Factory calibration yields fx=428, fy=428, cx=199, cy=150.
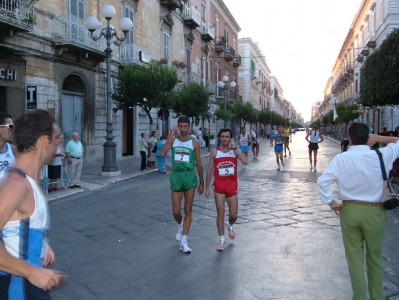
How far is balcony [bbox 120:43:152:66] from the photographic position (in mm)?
20828

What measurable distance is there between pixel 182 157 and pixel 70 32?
40.5 feet

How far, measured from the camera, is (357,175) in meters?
3.39

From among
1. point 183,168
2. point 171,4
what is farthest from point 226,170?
point 171,4

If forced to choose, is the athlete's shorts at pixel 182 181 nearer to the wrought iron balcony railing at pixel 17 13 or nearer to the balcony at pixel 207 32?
the wrought iron balcony railing at pixel 17 13

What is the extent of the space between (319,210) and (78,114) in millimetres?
12525

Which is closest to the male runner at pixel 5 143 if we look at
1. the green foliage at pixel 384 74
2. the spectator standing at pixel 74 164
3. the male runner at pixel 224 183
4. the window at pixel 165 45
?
the male runner at pixel 224 183

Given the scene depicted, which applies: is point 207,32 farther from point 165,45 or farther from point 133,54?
point 133,54

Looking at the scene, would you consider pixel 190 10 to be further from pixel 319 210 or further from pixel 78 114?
pixel 319 210

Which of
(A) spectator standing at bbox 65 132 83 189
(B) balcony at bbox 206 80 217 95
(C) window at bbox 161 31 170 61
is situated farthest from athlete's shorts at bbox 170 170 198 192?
(B) balcony at bbox 206 80 217 95

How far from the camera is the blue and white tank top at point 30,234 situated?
1.89 m

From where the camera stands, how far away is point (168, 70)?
707 inches

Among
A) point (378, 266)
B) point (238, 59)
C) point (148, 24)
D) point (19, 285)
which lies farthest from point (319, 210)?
point (238, 59)

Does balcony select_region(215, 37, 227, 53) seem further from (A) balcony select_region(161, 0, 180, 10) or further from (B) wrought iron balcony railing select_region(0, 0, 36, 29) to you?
(B) wrought iron balcony railing select_region(0, 0, 36, 29)

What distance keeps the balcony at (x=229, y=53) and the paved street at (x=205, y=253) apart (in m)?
35.9
